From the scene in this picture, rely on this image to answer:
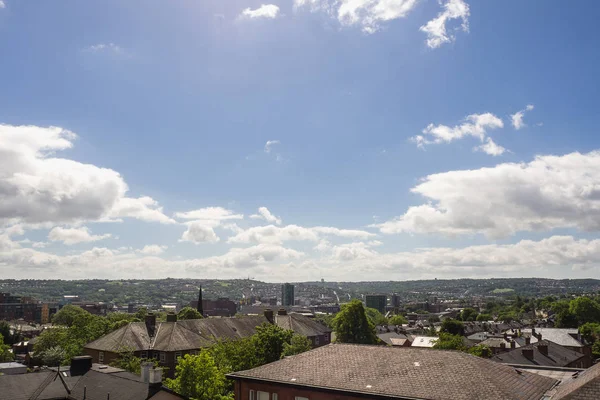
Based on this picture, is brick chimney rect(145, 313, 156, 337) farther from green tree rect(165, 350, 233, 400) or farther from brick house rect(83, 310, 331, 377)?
green tree rect(165, 350, 233, 400)

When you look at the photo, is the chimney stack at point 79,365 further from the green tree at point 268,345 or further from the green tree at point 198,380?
the green tree at point 268,345

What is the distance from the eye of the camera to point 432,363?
84.9 feet

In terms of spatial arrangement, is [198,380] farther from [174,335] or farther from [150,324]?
[150,324]

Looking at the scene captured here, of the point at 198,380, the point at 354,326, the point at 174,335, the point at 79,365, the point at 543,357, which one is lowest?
the point at 543,357

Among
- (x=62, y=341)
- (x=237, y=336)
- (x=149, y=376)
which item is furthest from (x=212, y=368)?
(x=62, y=341)

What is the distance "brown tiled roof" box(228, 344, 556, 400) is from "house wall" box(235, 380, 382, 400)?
1.35ft

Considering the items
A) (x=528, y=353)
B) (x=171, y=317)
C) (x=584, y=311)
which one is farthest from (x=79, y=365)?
(x=584, y=311)

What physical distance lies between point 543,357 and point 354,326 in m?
29.4

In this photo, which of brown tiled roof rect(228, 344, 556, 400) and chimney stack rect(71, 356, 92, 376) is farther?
chimney stack rect(71, 356, 92, 376)

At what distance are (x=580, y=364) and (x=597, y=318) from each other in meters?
98.5

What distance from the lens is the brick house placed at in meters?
58.3

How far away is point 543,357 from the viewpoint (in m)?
63.2

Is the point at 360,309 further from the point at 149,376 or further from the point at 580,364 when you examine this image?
the point at 149,376

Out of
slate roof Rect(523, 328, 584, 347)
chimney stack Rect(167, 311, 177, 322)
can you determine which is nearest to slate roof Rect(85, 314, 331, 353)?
chimney stack Rect(167, 311, 177, 322)
